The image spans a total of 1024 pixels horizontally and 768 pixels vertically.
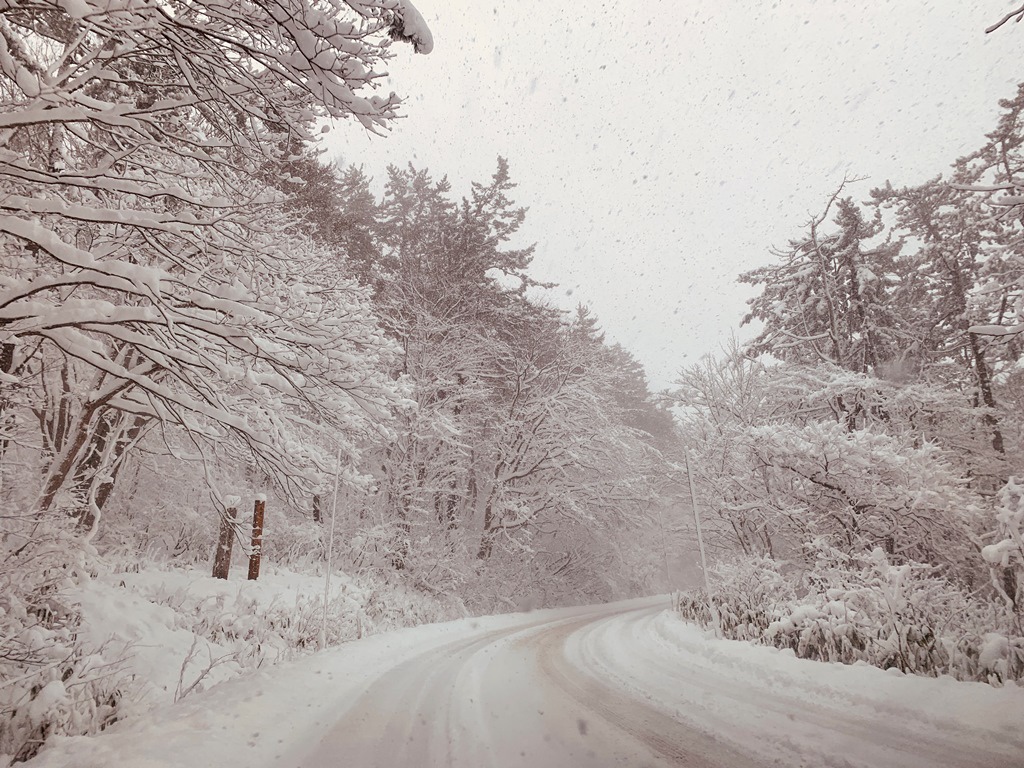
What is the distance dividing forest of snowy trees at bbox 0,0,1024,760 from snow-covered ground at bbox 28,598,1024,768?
0.91 metres

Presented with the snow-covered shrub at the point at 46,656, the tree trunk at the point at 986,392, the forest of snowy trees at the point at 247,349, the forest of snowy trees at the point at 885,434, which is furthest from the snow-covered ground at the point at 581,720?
the tree trunk at the point at 986,392

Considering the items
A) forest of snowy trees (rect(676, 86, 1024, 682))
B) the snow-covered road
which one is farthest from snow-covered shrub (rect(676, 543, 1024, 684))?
the snow-covered road

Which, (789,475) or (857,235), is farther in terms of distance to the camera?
(857,235)

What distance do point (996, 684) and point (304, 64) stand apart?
7.53 metres

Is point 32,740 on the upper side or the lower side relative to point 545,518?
lower

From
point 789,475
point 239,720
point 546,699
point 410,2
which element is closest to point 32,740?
point 239,720

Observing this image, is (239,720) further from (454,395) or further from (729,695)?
(454,395)

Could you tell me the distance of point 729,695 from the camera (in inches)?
195

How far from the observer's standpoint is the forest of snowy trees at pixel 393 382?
3.60 m

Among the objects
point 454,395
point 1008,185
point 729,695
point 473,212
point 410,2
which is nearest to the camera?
point 410,2

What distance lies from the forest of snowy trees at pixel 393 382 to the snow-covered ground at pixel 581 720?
35.8 inches

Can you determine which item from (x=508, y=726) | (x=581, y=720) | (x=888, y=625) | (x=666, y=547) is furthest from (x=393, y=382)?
(x=666, y=547)

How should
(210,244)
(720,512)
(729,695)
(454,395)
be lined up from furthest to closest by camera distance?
(454,395) → (720,512) → (729,695) → (210,244)

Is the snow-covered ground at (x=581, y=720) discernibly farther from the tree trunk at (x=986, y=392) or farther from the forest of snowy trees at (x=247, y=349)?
the tree trunk at (x=986, y=392)
